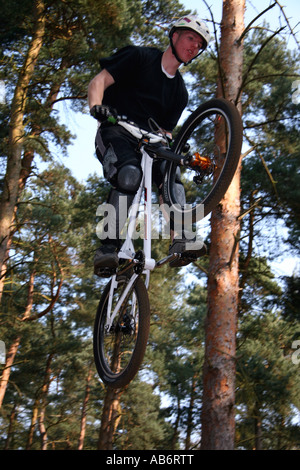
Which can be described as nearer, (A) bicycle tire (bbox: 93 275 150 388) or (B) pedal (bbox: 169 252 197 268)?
(A) bicycle tire (bbox: 93 275 150 388)

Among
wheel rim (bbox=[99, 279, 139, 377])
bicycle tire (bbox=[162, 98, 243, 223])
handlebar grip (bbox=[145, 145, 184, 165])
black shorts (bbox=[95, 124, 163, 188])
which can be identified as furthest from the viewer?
black shorts (bbox=[95, 124, 163, 188])

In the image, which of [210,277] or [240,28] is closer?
[210,277]

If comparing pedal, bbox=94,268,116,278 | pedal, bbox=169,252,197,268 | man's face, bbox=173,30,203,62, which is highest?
man's face, bbox=173,30,203,62

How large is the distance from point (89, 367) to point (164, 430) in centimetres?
443

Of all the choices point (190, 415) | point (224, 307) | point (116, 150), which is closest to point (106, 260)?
point (116, 150)

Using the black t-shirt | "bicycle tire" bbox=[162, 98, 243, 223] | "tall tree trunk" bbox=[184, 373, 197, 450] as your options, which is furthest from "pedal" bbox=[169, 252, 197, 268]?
"tall tree trunk" bbox=[184, 373, 197, 450]

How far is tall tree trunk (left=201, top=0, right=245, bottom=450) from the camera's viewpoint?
4637 mm

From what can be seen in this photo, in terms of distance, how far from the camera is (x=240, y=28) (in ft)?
18.8

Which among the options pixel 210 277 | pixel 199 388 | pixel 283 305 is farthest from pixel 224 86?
pixel 199 388

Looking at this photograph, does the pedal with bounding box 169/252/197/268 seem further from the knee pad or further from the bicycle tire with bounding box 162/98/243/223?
the knee pad

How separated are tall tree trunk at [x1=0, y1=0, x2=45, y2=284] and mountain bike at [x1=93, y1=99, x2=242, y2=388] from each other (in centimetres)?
394

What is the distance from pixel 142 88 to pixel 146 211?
3.55ft

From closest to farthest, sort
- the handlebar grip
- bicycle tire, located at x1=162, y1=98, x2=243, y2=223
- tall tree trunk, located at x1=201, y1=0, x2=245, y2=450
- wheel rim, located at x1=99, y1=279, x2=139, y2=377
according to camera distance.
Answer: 1. bicycle tire, located at x1=162, y1=98, x2=243, y2=223
2. the handlebar grip
3. wheel rim, located at x1=99, y1=279, x2=139, y2=377
4. tall tree trunk, located at x1=201, y1=0, x2=245, y2=450
